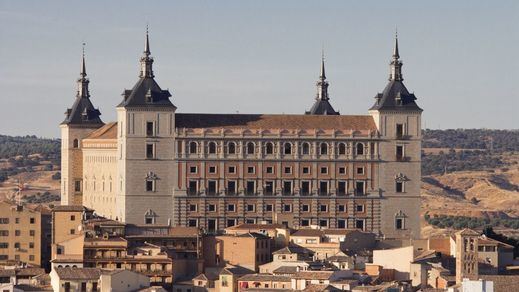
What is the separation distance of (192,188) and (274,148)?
6937 millimetres

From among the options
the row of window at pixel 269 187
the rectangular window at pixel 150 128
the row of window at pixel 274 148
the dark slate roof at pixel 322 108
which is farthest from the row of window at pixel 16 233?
the dark slate roof at pixel 322 108

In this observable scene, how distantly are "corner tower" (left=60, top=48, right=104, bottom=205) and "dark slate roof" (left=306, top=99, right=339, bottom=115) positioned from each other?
17932 mm

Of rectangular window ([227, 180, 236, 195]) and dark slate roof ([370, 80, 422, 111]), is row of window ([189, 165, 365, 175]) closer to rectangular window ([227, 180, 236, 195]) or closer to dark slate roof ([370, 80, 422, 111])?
rectangular window ([227, 180, 236, 195])

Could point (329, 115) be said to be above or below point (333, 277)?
above

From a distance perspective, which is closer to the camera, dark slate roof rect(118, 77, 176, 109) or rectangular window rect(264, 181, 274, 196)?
dark slate roof rect(118, 77, 176, 109)

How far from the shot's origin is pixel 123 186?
508 feet

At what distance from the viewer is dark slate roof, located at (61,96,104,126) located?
176 meters

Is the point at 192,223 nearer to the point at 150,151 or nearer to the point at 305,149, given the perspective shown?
the point at 150,151

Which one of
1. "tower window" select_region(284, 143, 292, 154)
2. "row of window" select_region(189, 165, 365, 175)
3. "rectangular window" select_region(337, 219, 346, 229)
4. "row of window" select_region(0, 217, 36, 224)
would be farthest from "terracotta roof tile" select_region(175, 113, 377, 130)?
"row of window" select_region(0, 217, 36, 224)

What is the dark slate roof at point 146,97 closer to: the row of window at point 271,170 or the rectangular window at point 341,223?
the row of window at point 271,170

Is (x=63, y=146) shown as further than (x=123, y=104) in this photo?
Yes

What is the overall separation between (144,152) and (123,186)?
305cm

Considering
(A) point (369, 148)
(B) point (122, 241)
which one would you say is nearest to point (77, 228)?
(B) point (122, 241)

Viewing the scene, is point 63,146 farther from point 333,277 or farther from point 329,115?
point 333,277
